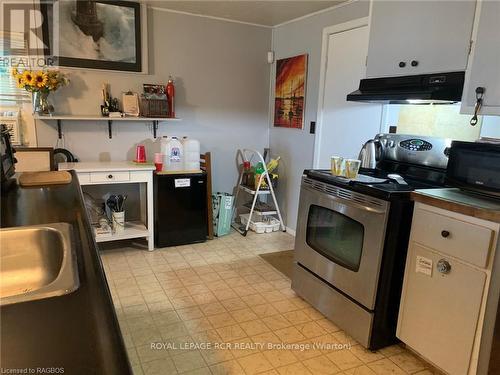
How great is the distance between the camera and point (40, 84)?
2936 mm

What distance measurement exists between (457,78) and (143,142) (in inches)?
109

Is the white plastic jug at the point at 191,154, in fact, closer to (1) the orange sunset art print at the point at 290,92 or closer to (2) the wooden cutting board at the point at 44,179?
(1) the orange sunset art print at the point at 290,92

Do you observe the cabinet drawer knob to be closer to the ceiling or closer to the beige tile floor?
the beige tile floor

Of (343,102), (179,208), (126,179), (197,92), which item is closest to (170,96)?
(197,92)

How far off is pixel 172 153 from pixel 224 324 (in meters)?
1.75

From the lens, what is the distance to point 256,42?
13.3 ft

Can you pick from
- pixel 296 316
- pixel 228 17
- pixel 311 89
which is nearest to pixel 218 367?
pixel 296 316

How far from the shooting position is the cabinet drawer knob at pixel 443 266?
1.72 metres

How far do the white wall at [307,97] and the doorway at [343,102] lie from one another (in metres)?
0.08

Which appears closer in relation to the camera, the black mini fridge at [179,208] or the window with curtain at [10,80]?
the window with curtain at [10,80]

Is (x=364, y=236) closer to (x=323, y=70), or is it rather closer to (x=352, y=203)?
(x=352, y=203)

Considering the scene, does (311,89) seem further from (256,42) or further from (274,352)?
(274,352)

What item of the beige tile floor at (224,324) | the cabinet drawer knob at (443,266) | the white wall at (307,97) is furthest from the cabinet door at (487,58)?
the beige tile floor at (224,324)

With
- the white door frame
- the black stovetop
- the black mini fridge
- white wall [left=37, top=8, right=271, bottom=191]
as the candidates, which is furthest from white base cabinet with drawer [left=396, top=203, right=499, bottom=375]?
white wall [left=37, top=8, right=271, bottom=191]
